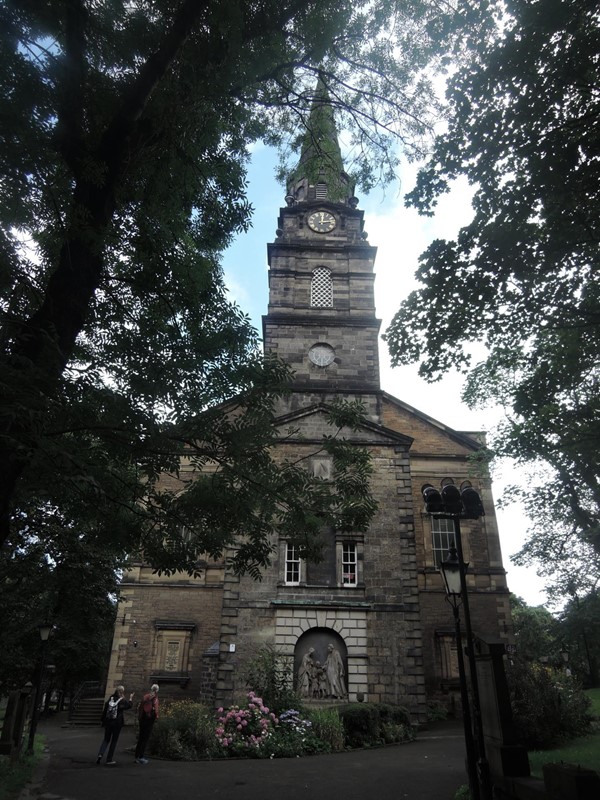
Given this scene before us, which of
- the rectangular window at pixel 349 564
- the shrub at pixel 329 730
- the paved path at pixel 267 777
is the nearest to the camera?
the paved path at pixel 267 777

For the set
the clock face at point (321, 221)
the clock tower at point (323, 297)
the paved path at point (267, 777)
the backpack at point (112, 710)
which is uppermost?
the clock face at point (321, 221)

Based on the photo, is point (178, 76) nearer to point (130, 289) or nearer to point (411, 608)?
point (130, 289)

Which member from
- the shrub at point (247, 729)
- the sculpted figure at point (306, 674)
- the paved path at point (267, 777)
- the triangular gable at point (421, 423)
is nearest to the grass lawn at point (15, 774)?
the paved path at point (267, 777)

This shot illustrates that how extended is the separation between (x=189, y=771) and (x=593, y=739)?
8.65m

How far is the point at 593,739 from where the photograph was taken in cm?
1252

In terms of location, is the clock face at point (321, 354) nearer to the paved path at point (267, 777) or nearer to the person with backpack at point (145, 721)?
the paved path at point (267, 777)

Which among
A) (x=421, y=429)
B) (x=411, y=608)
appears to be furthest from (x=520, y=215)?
(x=421, y=429)

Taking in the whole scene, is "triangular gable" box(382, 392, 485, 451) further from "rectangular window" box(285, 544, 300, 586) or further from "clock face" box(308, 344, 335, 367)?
"rectangular window" box(285, 544, 300, 586)

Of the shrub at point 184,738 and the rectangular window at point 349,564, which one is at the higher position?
the rectangular window at point 349,564

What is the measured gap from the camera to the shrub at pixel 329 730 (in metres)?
14.5

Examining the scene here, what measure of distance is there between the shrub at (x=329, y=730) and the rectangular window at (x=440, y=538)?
1165cm

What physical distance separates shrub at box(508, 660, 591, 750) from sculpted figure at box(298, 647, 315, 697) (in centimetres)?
763

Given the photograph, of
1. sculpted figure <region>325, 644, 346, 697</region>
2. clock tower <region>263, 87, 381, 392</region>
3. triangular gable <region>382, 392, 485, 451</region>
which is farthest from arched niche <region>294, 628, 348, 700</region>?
triangular gable <region>382, 392, 485, 451</region>

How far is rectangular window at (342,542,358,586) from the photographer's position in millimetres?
20953
